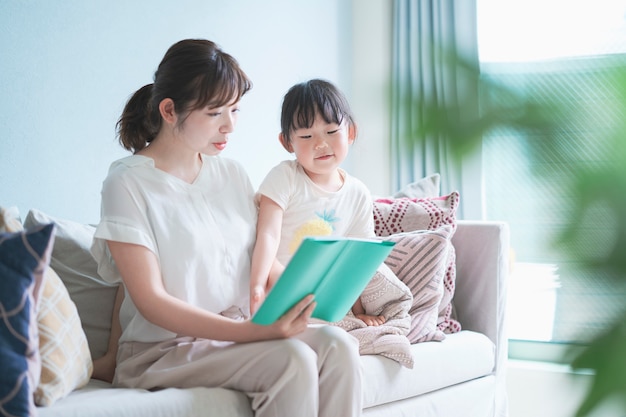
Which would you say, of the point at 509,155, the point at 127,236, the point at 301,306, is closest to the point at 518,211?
the point at 509,155

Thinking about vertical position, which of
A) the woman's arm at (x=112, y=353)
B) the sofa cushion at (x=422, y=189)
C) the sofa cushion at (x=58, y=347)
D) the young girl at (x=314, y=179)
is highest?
the young girl at (x=314, y=179)

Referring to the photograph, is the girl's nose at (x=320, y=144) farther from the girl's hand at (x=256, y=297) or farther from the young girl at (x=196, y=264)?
the girl's hand at (x=256, y=297)

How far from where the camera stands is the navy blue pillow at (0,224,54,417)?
129 centimetres

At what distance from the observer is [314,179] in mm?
2311

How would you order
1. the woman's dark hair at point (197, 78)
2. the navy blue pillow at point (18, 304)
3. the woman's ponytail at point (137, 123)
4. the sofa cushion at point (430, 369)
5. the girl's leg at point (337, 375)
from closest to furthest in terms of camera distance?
the navy blue pillow at point (18, 304) → the girl's leg at point (337, 375) → the woman's dark hair at point (197, 78) → the woman's ponytail at point (137, 123) → the sofa cushion at point (430, 369)

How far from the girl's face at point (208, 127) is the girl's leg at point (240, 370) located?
1.45ft

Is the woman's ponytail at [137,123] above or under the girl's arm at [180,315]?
above

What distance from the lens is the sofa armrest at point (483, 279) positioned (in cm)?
269

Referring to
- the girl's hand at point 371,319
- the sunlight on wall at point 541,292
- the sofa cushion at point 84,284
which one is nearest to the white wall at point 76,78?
the sofa cushion at point 84,284

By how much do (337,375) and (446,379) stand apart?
82 cm

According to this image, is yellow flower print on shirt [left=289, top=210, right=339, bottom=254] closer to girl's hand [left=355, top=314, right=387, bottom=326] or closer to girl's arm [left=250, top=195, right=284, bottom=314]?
girl's arm [left=250, top=195, right=284, bottom=314]

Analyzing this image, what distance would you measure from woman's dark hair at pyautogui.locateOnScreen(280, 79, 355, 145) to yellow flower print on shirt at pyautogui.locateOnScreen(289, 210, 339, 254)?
26 centimetres

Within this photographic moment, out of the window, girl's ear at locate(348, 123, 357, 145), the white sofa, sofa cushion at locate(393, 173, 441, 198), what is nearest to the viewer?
the window

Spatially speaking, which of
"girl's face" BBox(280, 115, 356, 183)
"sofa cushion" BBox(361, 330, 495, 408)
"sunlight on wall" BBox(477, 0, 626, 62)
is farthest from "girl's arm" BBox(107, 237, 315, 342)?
"sunlight on wall" BBox(477, 0, 626, 62)
